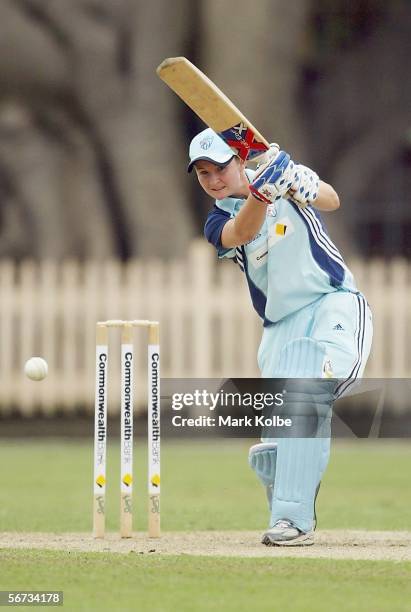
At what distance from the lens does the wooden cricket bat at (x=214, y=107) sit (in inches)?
251

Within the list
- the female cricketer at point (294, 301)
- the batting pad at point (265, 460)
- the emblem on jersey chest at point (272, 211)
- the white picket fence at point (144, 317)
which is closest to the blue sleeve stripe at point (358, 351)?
the female cricketer at point (294, 301)

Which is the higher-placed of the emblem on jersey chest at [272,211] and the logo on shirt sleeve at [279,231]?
the emblem on jersey chest at [272,211]

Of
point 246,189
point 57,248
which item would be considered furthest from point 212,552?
point 57,248

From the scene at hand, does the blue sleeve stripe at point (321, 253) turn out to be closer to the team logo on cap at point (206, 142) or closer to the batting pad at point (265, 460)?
the team logo on cap at point (206, 142)

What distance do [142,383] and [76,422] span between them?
32.1 inches

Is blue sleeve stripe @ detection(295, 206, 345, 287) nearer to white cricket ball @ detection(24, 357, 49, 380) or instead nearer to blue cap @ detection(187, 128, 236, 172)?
blue cap @ detection(187, 128, 236, 172)

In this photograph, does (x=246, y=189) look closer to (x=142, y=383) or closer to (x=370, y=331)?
(x=370, y=331)

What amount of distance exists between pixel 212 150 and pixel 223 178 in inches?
5.8

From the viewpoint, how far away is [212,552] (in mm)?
6367

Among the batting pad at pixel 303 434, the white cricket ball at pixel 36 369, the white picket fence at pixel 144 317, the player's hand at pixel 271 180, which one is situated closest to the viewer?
the player's hand at pixel 271 180

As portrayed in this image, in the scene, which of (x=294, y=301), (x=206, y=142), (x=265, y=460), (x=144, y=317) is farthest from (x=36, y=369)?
(x=144, y=317)

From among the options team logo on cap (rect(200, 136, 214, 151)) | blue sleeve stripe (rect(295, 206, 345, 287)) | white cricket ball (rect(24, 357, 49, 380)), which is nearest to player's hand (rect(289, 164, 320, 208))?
blue sleeve stripe (rect(295, 206, 345, 287))

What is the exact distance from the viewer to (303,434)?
21.2 feet

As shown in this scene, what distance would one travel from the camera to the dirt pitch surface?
629cm
